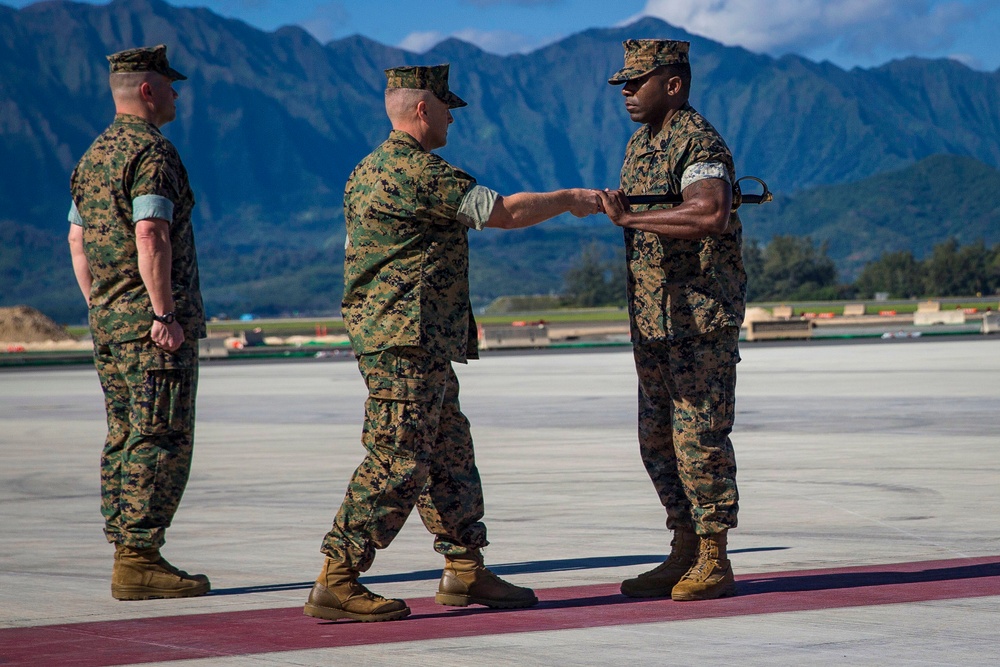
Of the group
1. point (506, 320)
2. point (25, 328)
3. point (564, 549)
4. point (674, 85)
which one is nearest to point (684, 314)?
point (674, 85)

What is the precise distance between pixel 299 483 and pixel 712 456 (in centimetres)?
612

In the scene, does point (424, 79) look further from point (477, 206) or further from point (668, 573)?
point (668, 573)

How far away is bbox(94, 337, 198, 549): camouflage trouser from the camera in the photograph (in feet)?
23.4

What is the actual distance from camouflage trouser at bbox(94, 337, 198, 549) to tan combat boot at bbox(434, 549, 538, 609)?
143 cm

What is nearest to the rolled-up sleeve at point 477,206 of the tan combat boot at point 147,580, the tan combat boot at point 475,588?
the tan combat boot at point 475,588

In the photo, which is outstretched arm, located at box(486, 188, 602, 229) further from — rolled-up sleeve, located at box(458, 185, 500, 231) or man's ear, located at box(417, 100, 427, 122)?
man's ear, located at box(417, 100, 427, 122)

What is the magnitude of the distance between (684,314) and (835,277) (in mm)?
176550

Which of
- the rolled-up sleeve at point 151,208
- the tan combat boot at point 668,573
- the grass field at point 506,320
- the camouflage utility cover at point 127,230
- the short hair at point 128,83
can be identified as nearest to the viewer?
the tan combat boot at point 668,573

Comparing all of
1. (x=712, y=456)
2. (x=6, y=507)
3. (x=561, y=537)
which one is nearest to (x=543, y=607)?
(x=712, y=456)

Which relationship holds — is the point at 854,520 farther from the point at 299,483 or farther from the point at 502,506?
the point at 299,483

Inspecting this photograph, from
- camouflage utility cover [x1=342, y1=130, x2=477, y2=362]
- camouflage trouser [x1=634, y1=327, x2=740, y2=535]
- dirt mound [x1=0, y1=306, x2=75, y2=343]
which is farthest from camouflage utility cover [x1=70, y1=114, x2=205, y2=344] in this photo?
dirt mound [x1=0, y1=306, x2=75, y2=343]

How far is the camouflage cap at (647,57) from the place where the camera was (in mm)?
6867

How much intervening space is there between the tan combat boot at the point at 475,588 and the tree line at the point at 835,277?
121075 mm

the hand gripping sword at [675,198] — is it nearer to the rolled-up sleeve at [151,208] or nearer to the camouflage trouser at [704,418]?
the camouflage trouser at [704,418]
